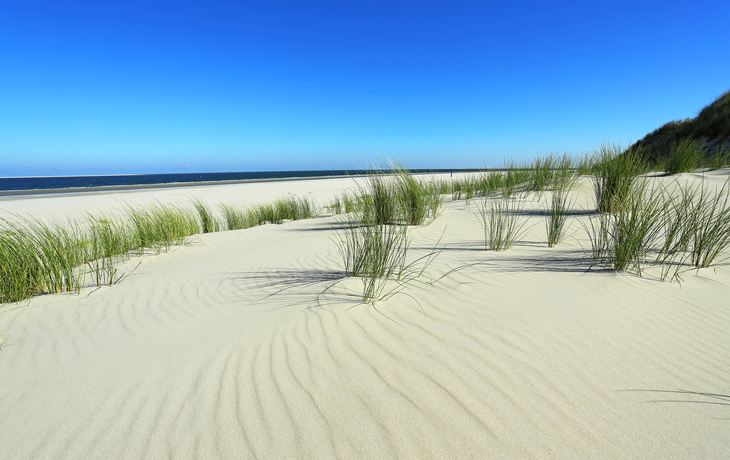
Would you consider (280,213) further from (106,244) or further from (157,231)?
(106,244)

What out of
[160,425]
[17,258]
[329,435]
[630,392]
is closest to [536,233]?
[630,392]

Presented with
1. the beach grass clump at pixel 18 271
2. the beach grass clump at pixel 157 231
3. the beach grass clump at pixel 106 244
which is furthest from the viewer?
the beach grass clump at pixel 157 231

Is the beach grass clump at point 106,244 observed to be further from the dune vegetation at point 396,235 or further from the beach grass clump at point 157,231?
the beach grass clump at point 157,231

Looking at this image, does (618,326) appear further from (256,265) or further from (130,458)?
(256,265)

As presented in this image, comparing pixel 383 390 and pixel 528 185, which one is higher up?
pixel 528 185

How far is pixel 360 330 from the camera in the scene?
1.93 m

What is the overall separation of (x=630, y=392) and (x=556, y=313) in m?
0.67

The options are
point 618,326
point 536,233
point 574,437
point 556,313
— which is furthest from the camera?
point 536,233

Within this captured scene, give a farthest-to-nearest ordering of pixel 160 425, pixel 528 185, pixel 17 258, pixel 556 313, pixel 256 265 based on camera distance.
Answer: pixel 528 185, pixel 256 265, pixel 17 258, pixel 556 313, pixel 160 425

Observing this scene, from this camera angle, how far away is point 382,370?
1.59 m

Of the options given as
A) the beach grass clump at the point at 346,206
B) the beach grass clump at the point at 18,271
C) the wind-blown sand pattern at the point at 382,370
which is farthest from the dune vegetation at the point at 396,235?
the beach grass clump at the point at 346,206

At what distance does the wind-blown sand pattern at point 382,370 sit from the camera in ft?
4.06

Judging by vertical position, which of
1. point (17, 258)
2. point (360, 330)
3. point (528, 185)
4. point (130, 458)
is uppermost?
point (528, 185)

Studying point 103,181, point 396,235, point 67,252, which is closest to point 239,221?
point 67,252
